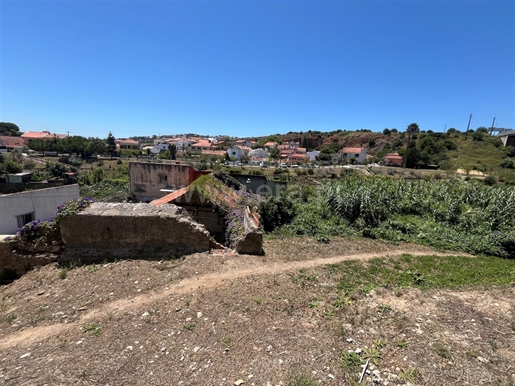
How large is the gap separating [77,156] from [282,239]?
86.7 meters

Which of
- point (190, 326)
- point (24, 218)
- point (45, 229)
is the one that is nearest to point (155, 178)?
point (24, 218)

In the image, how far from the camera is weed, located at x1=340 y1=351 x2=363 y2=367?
179 inches

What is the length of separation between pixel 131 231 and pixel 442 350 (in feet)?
30.0

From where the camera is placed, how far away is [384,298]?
22.5 feet

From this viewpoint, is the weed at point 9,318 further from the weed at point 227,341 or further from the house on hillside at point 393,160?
the house on hillside at point 393,160

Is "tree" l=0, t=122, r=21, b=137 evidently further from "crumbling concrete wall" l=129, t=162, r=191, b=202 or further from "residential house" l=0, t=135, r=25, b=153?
"crumbling concrete wall" l=129, t=162, r=191, b=202

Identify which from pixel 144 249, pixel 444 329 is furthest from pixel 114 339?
pixel 444 329

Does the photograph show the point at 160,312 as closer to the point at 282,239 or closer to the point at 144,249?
the point at 144,249

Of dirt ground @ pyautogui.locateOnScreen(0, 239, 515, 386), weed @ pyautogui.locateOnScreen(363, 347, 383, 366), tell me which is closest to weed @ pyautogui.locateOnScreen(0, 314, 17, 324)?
dirt ground @ pyautogui.locateOnScreen(0, 239, 515, 386)

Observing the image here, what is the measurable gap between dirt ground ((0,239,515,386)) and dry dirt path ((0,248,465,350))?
37mm

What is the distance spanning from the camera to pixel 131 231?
351 inches

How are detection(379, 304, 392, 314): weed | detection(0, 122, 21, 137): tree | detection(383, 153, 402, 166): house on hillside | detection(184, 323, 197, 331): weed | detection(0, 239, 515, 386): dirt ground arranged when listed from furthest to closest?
detection(0, 122, 21, 137): tree → detection(383, 153, 402, 166): house on hillside → detection(379, 304, 392, 314): weed → detection(184, 323, 197, 331): weed → detection(0, 239, 515, 386): dirt ground

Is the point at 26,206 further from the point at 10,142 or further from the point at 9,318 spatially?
the point at 10,142

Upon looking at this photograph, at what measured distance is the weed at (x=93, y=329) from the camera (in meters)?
5.50
